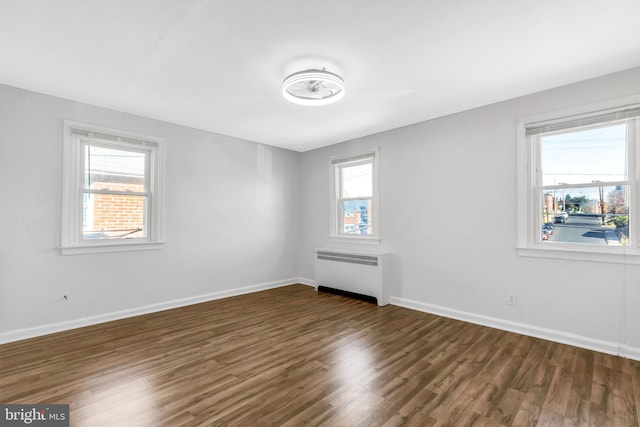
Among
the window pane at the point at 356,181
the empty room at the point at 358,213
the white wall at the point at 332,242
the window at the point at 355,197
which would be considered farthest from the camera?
the window pane at the point at 356,181

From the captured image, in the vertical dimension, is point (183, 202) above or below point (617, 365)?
above

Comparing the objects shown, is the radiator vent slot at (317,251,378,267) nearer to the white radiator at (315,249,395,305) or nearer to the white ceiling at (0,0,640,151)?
the white radiator at (315,249,395,305)

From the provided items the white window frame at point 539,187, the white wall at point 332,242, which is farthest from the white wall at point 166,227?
the white window frame at point 539,187

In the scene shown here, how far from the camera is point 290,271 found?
18.7 feet

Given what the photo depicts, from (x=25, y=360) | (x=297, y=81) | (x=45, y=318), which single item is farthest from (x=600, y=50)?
(x=45, y=318)

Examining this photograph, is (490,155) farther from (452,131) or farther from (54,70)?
(54,70)

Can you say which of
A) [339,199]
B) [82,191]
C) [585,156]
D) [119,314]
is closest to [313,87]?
[339,199]

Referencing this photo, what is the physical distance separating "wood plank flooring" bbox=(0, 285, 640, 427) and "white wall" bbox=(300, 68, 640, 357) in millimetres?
291

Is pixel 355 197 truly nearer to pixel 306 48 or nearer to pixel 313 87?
pixel 313 87

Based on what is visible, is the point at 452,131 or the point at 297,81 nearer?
the point at 297,81

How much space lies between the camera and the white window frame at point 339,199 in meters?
4.64

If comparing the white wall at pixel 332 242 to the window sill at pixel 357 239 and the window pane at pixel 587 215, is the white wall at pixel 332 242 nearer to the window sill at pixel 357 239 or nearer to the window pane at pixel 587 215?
the window sill at pixel 357 239

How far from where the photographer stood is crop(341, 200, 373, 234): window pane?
4902mm

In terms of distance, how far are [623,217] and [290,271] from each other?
4.56 m
